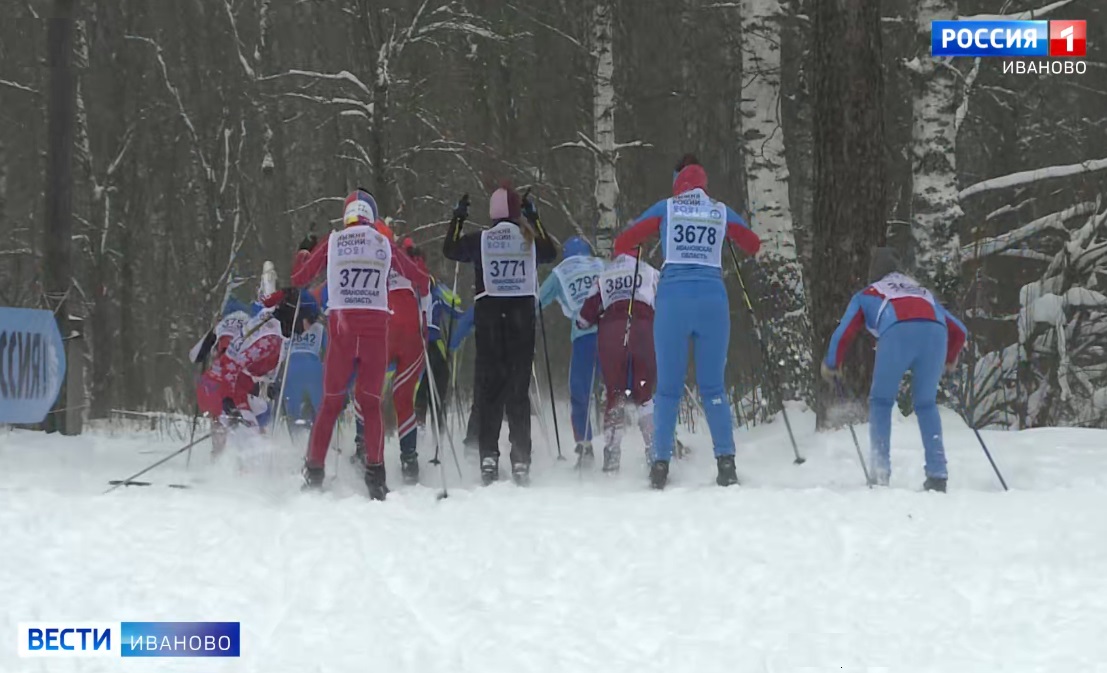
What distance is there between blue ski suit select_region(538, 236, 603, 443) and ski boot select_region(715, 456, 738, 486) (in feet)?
5.31

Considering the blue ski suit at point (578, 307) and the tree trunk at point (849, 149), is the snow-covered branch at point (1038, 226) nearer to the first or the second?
the tree trunk at point (849, 149)

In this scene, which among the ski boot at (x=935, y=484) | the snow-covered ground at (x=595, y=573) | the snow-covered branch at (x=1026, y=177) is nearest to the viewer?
the snow-covered ground at (x=595, y=573)

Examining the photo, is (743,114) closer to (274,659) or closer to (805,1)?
(805,1)

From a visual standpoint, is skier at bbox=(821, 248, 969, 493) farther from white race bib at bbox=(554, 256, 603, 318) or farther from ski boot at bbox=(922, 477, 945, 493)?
white race bib at bbox=(554, 256, 603, 318)

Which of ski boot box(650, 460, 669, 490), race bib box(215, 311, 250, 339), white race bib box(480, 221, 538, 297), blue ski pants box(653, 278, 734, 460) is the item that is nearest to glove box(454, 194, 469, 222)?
white race bib box(480, 221, 538, 297)

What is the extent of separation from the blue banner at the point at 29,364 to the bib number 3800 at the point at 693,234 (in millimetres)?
6002

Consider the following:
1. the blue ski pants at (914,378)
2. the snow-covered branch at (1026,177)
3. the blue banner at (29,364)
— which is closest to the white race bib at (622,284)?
the blue ski pants at (914,378)

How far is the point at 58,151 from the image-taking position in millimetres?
10781

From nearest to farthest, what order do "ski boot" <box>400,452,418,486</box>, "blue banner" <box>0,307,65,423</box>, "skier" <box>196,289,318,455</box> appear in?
"ski boot" <box>400,452,418,486</box>, "skier" <box>196,289,318,455</box>, "blue banner" <box>0,307,65,423</box>

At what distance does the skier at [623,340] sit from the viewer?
7.99 meters

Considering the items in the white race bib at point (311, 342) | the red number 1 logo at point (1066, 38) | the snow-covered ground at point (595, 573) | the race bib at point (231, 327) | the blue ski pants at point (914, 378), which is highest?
the red number 1 logo at point (1066, 38)

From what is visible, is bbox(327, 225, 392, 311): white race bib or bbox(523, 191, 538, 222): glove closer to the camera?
bbox(327, 225, 392, 311): white race bib

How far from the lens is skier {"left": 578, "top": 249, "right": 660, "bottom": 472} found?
7.99 meters

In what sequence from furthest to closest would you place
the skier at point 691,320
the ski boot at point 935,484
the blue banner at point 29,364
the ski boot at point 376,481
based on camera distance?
the blue banner at point 29,364 → the skier at point 691,320 → the ski boot at point 376,481 → the ski boot at point 935,484
